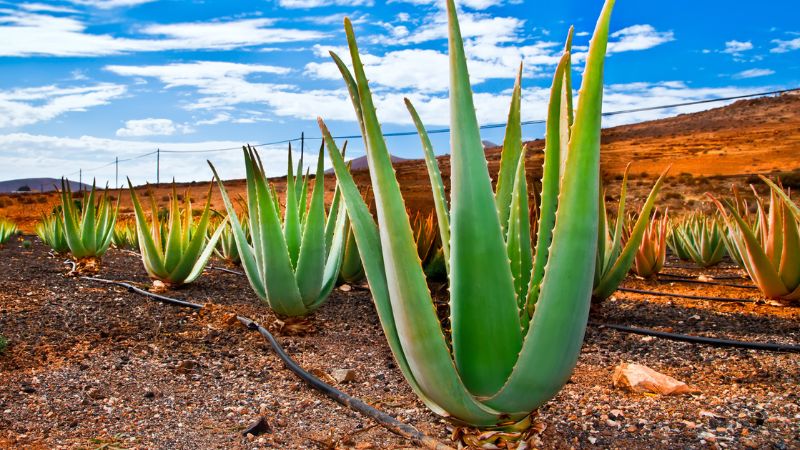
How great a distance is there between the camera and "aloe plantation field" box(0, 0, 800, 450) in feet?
4.90

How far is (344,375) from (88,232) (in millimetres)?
5142

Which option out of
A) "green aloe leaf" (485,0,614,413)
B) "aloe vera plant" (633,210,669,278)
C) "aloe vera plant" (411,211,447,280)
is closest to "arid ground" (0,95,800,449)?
"green aloe leaf" (485,0,614,413)

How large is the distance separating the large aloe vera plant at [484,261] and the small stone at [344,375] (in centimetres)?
133

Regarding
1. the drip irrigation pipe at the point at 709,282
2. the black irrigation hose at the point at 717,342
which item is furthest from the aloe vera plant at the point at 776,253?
the drip irrigation pipe at the point at 709,282

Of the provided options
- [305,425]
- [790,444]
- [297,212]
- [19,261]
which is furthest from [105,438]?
[19,261]

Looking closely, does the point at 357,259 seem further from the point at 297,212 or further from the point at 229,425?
the point at 229,425

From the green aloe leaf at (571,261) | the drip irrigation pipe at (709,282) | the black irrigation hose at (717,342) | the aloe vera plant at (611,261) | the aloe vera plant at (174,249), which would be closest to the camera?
the green aloe leaf at (571,261)

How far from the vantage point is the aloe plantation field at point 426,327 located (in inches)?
58.8

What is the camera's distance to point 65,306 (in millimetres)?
4789

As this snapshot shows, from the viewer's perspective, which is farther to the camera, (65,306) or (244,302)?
(244,302)

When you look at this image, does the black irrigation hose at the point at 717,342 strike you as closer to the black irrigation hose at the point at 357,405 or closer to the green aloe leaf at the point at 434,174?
the black irrigation hose at the point at 357,405

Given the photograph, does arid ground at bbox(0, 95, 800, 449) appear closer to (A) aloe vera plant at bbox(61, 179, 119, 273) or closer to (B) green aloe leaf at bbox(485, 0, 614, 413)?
(B) green aloe leaf at bbox(485, 0, 614, 413)

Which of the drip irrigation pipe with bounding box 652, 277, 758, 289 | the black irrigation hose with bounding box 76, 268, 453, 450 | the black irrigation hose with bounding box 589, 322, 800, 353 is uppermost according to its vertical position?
the black irrigation hose with bounding box 76, 268, 453, 450

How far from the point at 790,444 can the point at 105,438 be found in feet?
8.35
